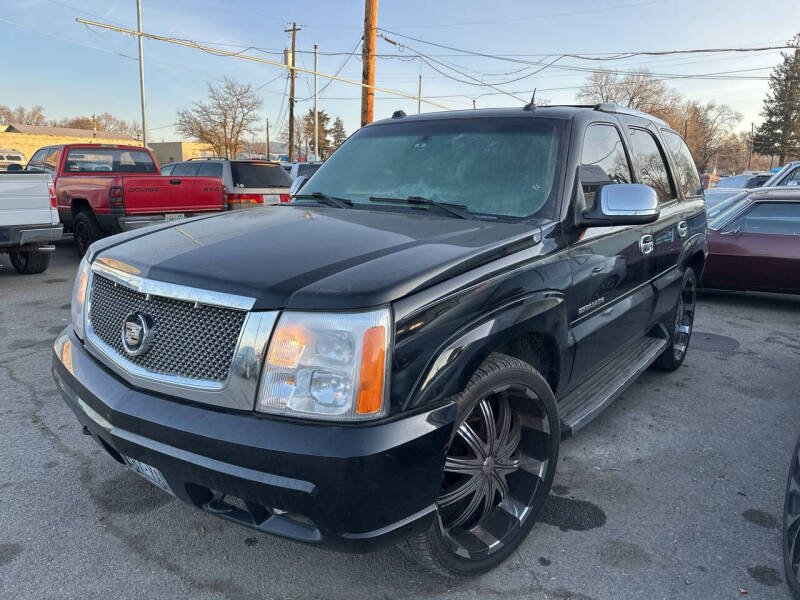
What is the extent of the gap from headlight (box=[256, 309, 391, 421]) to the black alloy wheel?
1.66m

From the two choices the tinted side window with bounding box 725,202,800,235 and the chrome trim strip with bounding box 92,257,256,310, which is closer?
the chrome trim strip with bounding box 92,257,256,310

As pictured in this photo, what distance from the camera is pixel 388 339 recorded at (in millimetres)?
1808

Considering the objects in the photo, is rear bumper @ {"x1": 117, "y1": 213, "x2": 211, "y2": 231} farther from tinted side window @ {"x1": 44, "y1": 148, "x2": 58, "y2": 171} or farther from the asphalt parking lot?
the asphalt parking lot

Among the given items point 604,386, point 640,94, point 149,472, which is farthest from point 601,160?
point 640,94

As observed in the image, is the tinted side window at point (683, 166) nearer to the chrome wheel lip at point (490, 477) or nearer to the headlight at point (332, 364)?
the chrome wheel lip at point (490, 477)

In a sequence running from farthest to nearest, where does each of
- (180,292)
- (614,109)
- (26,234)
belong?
(26,234) < (614,109) < (180,292)

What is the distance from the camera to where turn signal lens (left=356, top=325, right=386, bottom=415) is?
1781mm

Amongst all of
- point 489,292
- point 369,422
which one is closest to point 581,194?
point 489,292

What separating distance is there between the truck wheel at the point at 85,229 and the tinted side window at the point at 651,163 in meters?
8.22

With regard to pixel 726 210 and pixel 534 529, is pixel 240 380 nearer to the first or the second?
pixel 534 529

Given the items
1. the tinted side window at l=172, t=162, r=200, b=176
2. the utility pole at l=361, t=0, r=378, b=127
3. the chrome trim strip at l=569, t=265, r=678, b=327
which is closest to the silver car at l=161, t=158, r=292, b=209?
the tinted side window at l=172, t=162, r=200, b=176

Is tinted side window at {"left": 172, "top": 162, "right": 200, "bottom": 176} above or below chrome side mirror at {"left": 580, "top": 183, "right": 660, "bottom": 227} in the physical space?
above

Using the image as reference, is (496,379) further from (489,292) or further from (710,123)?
(710,123)

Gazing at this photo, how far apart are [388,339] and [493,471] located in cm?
93
